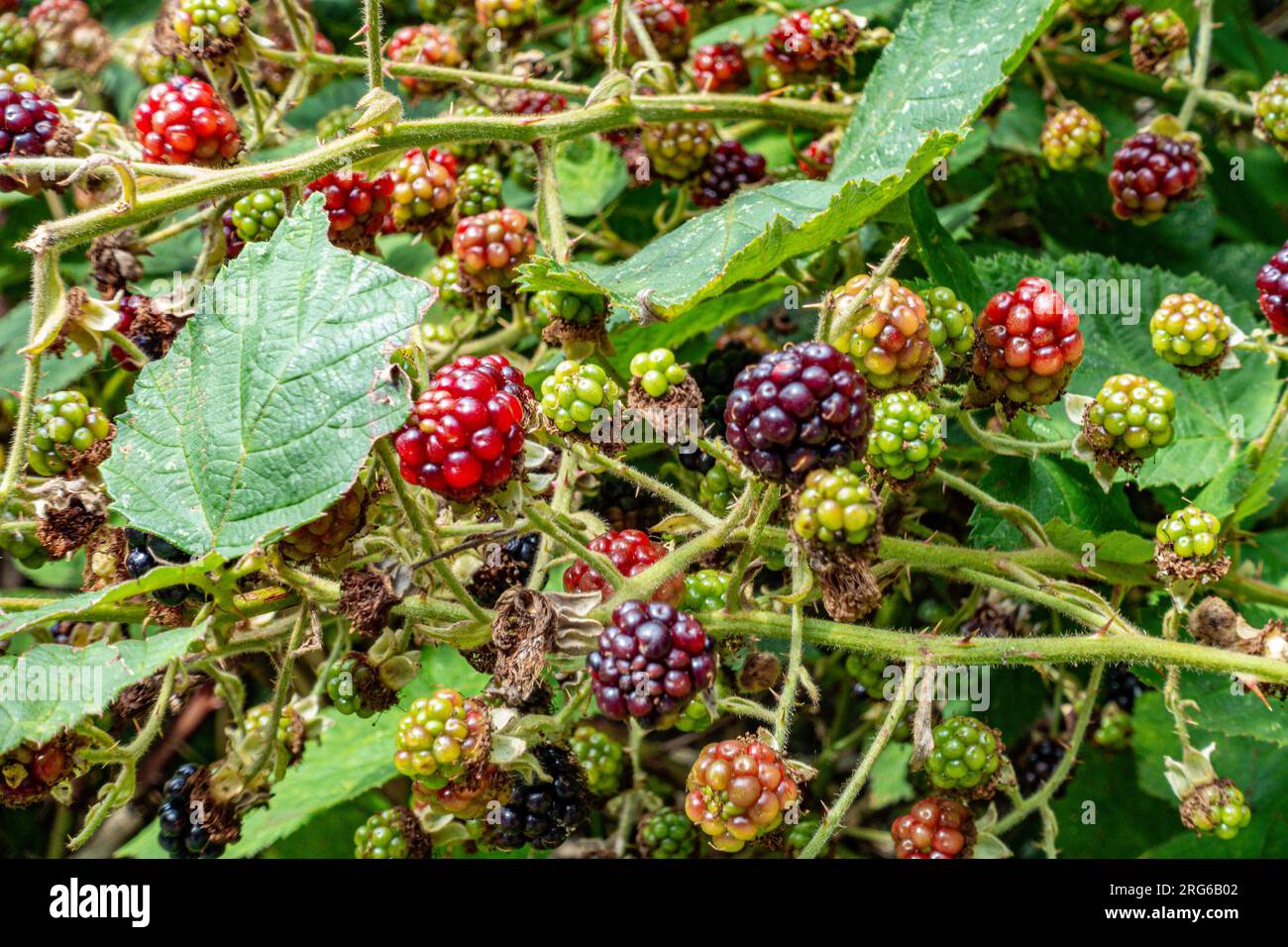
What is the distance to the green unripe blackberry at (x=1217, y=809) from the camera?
65.5 inches

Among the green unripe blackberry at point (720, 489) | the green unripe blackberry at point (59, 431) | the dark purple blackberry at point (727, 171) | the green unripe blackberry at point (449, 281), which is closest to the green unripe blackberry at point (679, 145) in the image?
the dark purple blackberry at point (727, 171)

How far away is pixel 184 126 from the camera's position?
1.85m

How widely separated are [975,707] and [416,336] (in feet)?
4.04

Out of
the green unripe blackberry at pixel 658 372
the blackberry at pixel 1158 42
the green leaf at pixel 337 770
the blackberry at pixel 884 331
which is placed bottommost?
the green leaf at pixel 337 770

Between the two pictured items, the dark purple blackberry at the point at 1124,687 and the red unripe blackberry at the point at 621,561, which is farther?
the dark purple blackberry at the point at 1124,687

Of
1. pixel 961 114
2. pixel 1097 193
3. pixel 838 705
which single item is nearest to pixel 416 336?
pixel 961 114

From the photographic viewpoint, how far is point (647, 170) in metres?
2.20

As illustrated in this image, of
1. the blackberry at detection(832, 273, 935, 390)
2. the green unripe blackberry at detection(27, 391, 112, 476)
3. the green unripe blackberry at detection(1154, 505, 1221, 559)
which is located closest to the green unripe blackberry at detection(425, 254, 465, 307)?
the green unripe blackberry at detection(27, 391, 112, 476)

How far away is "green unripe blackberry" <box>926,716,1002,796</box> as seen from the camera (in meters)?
1.70

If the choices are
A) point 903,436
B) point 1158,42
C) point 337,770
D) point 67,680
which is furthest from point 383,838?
point 1158,42

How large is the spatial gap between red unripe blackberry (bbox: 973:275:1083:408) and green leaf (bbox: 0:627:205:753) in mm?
1139

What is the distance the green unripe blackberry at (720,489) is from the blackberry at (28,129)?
3.86 feet

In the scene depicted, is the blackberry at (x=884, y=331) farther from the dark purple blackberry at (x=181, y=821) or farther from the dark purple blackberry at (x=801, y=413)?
the dark purple blackberry at (x=181, y=821)
